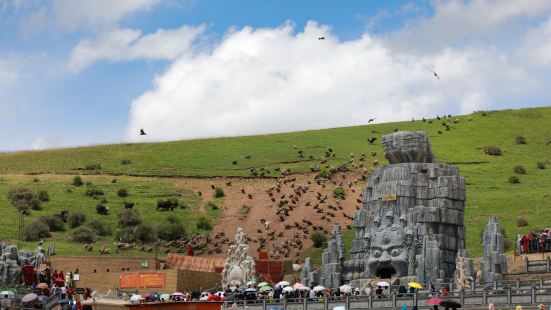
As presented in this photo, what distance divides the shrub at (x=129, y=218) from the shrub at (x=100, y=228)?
4.71ft

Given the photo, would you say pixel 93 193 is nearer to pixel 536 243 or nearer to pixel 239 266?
pixel 239 266

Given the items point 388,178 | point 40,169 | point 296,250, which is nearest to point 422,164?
point 388,178

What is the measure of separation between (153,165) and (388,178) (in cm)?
7192

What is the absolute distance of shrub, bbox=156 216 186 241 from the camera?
113 metres

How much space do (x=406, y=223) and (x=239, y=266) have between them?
12201 millimetres

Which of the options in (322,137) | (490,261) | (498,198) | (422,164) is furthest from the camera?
(322,137)

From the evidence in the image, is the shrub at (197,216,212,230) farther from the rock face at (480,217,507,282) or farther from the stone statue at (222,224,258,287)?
the rock face at (480,217,507,282)

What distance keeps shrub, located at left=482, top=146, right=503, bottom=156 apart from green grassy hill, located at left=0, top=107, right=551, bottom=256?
829 millimetres

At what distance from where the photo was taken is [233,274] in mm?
81375

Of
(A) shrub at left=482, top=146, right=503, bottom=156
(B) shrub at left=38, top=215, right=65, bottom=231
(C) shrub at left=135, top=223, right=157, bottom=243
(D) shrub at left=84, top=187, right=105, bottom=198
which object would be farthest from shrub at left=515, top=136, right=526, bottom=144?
(B) shrub at left=38, top=215, right=65, bottom=231

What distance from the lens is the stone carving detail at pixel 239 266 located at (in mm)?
81125

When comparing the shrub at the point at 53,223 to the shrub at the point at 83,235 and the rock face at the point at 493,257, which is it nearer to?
the shrub at the point at 83,235

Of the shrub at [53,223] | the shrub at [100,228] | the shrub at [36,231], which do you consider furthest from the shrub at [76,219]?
the shrub at [36,231]

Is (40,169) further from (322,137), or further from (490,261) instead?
(490,261)
